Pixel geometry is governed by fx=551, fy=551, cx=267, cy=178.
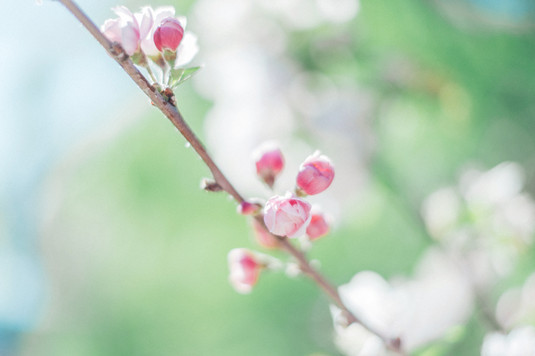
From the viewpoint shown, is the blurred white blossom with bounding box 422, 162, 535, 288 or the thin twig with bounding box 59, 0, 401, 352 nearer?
the thin twig with bounding box 59, 0, 401, 352

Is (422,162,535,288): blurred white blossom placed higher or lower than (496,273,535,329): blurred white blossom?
higher

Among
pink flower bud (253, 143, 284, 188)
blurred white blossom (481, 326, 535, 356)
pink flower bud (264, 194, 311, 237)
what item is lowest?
blurred white blossom (481, 326, 535, 356)

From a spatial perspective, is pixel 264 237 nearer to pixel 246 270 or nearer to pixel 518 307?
pixel 246 270

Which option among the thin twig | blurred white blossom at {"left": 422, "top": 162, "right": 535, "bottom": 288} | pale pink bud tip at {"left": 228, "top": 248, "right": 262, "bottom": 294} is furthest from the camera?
blurred white blossom at {"left": 422, "top": 162, "right": 535, "bottom": 288}

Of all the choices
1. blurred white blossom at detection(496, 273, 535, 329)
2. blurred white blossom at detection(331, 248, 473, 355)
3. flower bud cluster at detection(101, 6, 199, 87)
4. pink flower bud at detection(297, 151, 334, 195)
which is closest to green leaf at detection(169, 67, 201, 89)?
flower bud cluster at detection(101, 6, 199, 87)

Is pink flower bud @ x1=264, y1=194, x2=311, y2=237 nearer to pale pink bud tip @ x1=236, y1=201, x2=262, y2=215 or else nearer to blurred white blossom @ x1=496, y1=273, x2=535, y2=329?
pale pink bud tip @ x1=236, y1=201, x2=262, y2=215

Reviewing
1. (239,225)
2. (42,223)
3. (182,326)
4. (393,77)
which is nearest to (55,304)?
(42,223)

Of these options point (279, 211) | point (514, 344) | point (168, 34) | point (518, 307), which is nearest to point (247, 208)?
point (279, 211)
